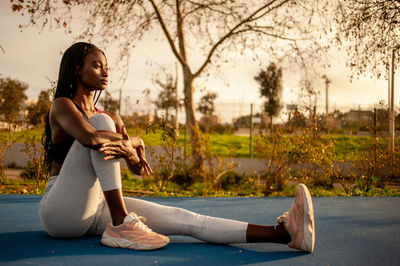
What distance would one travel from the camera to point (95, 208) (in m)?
1.96

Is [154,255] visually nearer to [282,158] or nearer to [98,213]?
[98,213]

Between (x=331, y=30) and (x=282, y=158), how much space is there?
2.58 meters

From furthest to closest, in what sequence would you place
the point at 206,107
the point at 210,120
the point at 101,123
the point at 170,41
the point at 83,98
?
the point at 210,120 < the point at 206,107 < the point at 170,41 < the point at 83,98 < the point at 101,123

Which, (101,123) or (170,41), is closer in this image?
(101,123)

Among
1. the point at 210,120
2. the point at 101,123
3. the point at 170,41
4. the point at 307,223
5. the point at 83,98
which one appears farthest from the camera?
the point at 210,120

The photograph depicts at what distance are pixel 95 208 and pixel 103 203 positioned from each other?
0.25ft

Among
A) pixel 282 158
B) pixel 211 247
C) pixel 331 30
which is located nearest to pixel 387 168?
pixel 282 158

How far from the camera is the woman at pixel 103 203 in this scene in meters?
1.82

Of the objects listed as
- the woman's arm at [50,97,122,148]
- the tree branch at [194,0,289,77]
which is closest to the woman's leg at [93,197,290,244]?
the woman's arm at [50,97,122,148]

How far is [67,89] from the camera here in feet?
6.93

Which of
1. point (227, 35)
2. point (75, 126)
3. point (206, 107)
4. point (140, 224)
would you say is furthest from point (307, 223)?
point (206, 107)

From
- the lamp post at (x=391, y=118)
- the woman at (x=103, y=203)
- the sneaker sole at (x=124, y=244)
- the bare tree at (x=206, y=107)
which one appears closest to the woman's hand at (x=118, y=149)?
the woman at (x=103, y=203)

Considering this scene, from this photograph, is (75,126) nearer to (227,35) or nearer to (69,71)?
(69,71)

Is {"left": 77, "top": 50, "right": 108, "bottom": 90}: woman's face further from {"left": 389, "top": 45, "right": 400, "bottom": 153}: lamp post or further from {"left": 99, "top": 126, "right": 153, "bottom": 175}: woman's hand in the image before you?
{"left": 389, "top": 45, "right": 400, "bottom": 153}: lamp post
